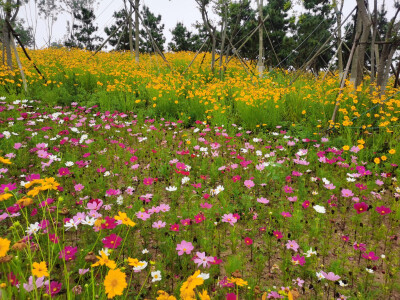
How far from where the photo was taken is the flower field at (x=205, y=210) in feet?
5.17

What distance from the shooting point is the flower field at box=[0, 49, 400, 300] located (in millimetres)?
1577

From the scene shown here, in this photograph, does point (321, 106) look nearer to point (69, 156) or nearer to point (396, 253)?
point (396, 253)

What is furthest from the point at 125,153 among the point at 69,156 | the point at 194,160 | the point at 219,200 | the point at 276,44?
the point at 276,44

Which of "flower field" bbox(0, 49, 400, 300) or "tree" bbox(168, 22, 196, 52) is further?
"tree" bbox(168, 22, 196, 52)

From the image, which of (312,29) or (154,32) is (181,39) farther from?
(312,29)

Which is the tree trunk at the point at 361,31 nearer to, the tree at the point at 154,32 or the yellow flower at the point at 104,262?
the yellow flower at the point at 104,262

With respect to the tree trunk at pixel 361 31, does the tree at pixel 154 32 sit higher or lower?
higher

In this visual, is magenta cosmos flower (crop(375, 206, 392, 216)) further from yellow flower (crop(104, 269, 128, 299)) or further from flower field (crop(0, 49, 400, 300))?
yellow flower (crop(104, 269, 128, 299))

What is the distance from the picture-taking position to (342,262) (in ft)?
6.53

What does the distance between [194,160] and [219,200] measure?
2.92 ft

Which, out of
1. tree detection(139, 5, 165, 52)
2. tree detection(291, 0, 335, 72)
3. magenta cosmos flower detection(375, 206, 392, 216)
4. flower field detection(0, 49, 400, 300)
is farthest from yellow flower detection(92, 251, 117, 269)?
tree detection(139, 5, 165, 52)

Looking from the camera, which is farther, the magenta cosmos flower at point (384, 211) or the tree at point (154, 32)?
the tree at point (154, 32)

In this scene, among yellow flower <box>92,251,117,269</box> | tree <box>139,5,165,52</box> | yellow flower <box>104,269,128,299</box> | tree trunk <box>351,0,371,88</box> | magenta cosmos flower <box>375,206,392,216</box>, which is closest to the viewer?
yellow flower <box>104,269,128,299</box>

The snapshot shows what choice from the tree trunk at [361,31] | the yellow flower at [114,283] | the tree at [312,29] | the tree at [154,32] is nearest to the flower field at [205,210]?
the yellow flower at [114,283]
